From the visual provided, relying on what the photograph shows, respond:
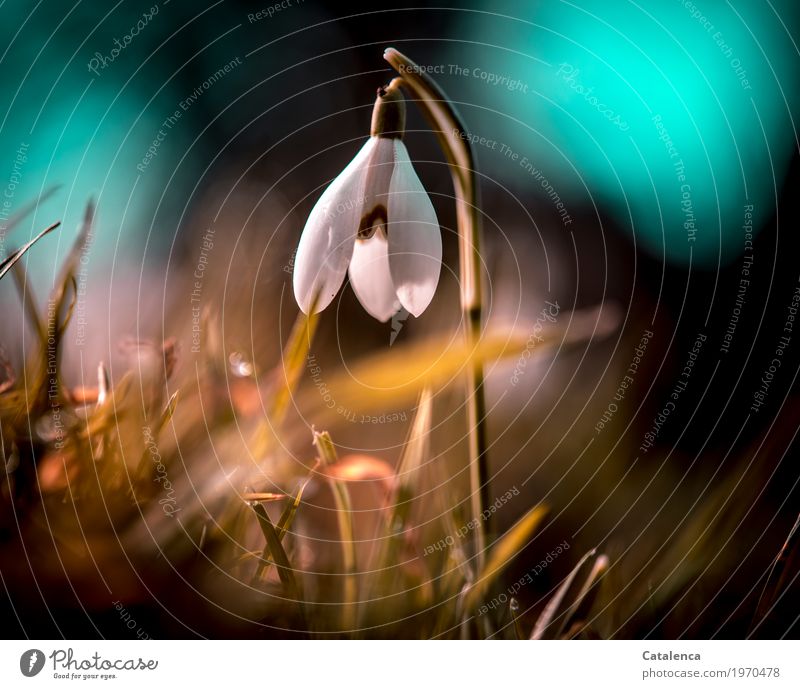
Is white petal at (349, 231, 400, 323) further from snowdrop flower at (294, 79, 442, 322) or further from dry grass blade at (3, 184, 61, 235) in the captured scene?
dry grass blade at (3, 184, 61, 235)

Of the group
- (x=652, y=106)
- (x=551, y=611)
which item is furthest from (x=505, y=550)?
(x=652, y=106)

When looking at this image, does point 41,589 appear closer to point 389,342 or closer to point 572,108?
point 389,342

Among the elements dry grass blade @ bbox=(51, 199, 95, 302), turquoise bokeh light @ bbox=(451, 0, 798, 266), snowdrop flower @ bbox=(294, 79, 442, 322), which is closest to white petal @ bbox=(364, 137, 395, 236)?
snowdrop flower @ bbox=(294, 79, 442, 322)

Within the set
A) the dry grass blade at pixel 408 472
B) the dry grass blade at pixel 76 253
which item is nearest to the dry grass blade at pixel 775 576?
the dry grass blade at pixel 408 472

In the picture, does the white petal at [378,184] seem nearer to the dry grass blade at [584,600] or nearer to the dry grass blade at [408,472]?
the dry grass blade at [408,472]

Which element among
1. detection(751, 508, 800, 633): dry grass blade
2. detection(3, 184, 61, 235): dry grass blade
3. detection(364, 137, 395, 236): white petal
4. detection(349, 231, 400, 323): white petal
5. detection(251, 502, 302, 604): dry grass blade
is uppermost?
detection(3, 184, 61, 235): dry grass blade

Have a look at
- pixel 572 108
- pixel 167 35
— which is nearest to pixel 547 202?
pixel 572 108
